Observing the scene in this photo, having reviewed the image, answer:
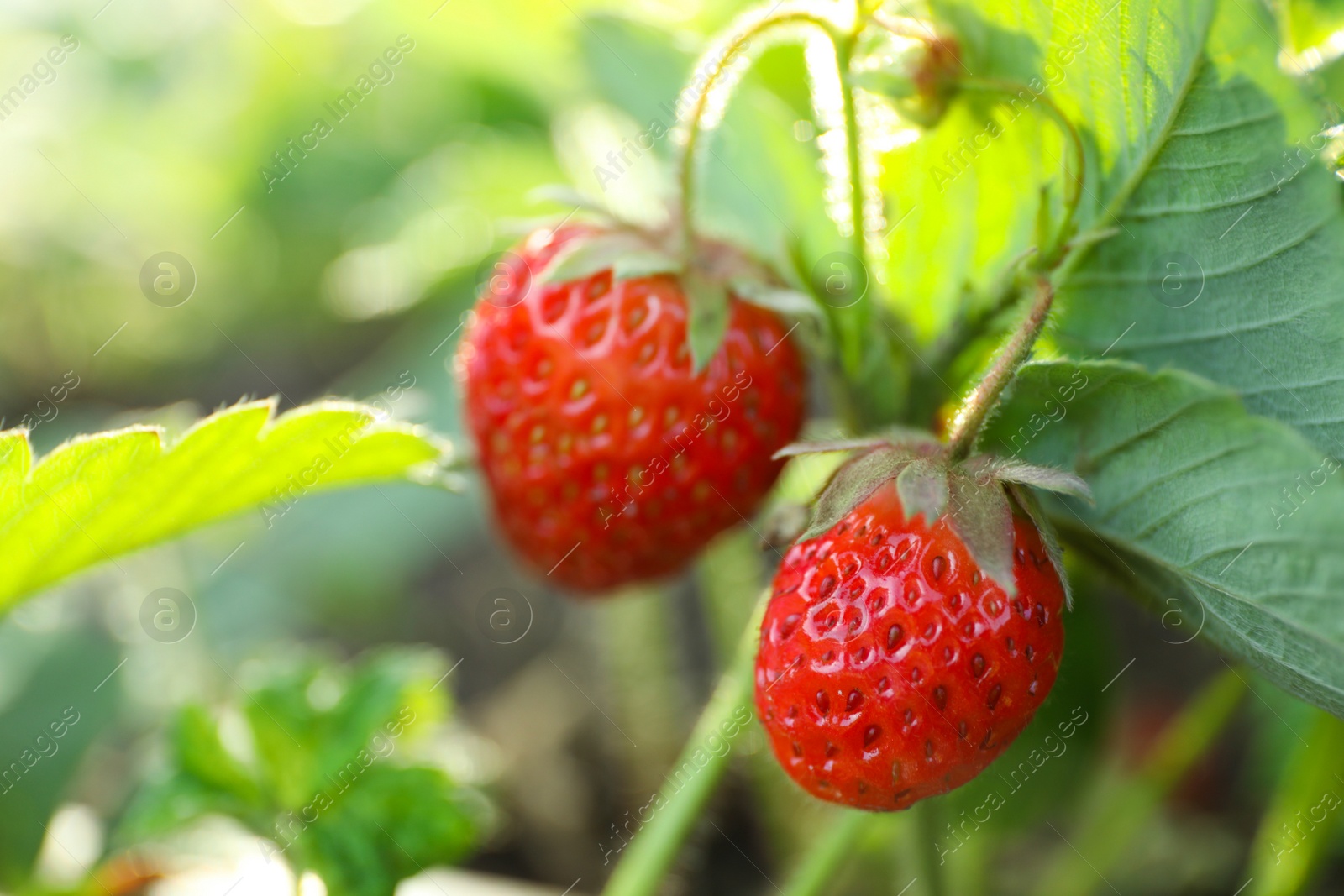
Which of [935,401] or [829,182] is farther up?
[829,182]

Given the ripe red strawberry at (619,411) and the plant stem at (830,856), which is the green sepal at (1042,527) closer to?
the ripe red strawberry at (619,411)

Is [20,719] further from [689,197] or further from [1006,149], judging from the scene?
[1006,149]

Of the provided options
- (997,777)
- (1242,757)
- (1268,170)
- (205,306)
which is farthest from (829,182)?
(205,306)

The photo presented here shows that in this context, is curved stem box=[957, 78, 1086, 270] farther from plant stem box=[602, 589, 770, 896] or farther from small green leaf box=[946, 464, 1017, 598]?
plant stem box=[602, 589, 770, 896]

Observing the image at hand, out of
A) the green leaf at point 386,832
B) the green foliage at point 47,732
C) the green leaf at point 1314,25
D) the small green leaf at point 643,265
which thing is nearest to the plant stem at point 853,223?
the small green leaf at point 643,265

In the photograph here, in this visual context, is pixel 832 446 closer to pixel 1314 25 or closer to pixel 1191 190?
pixel 1191 190

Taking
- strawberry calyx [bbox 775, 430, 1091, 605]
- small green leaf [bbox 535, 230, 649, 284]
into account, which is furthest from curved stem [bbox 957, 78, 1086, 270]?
small green leaf [bbox 535, 230, 649, 284]
